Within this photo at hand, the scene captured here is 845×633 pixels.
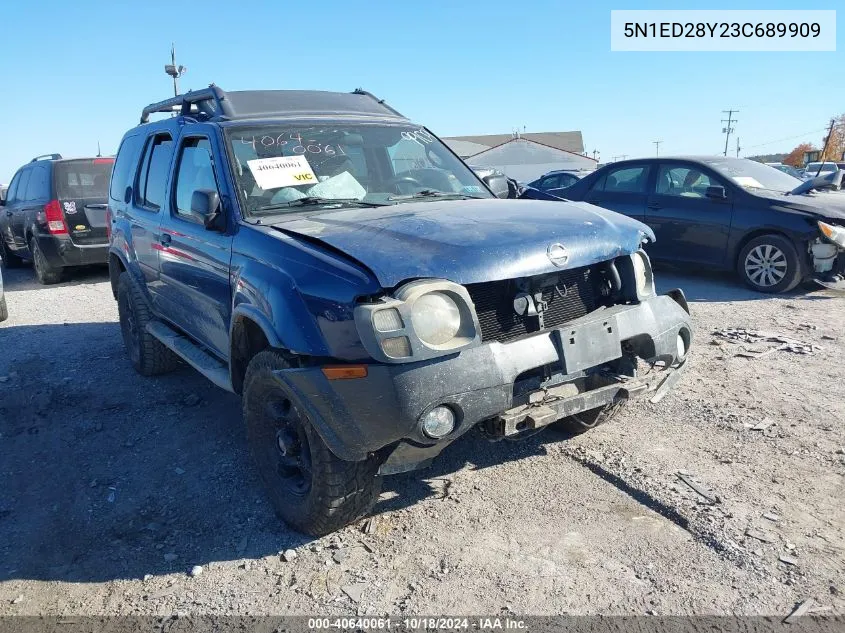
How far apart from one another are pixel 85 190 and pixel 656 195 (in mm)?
8088

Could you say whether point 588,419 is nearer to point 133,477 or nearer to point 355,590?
point 355,590

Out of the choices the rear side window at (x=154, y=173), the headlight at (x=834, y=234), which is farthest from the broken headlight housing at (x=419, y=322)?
the headlight at (x=834, y=234)

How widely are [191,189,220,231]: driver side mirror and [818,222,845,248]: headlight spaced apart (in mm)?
6498

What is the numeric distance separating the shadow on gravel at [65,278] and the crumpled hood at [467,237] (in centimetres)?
838

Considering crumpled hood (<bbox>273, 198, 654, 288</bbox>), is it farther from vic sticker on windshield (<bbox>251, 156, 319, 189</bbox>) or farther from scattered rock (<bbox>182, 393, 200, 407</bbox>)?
scattered rock (<bbox>182, 393, 200, 407</bbox>)

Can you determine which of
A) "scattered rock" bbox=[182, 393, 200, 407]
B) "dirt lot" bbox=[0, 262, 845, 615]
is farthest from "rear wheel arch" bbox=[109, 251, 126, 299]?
"scattered rock" bbox=[182, 393, 200, 407]

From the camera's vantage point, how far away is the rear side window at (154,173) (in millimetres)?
4680

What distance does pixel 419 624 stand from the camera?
2.49 metres

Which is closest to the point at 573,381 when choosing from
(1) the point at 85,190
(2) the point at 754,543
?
(2) the point at 754,543

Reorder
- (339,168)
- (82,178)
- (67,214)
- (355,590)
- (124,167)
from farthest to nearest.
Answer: (82,178) → (67,214) → (124,167) → (339,168) → (355,590)

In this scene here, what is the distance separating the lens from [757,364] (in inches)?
202

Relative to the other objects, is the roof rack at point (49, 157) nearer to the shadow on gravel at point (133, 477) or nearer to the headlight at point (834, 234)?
the shadow on gravel at point (133, 477)

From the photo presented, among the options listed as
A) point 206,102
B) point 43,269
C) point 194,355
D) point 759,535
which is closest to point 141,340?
point 194,355

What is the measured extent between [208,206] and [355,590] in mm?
2032
